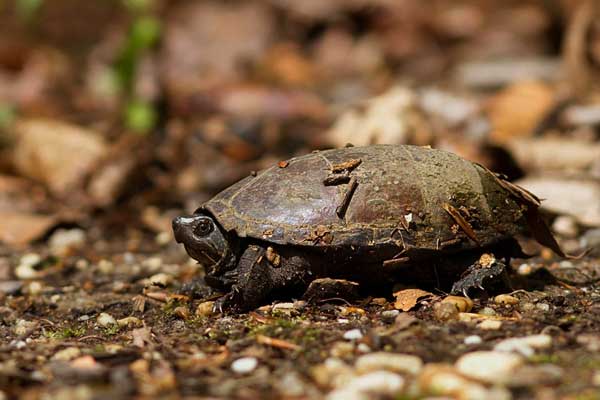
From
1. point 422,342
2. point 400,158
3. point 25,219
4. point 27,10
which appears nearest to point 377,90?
point 27,10

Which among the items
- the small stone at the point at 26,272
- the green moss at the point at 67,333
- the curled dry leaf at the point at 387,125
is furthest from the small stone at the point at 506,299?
the curled dry leaf at the point at 387,125

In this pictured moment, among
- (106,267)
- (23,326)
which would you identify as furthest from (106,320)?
(106,267)

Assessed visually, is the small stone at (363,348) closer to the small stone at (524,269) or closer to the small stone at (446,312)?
the small stone at (446,312)

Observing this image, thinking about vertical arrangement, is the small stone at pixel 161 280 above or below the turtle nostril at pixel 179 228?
below

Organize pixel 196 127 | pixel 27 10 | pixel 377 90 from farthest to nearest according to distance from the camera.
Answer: pixel 377 90
pixel 196 127
pixel 27 10

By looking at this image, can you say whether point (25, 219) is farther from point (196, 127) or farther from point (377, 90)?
point (377, 90)

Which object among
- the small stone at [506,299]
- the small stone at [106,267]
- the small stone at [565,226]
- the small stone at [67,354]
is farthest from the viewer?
the small stone at [565,226]
